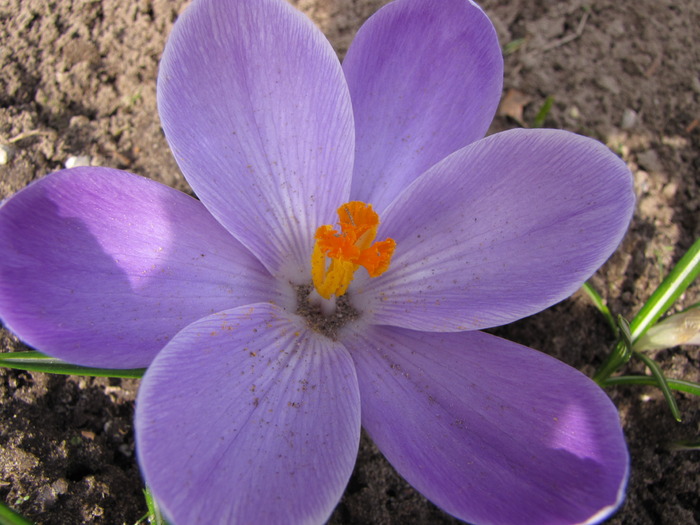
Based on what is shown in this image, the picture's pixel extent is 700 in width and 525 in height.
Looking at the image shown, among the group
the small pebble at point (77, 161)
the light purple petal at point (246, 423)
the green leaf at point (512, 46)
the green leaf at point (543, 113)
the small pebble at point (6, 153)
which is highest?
the green leaf at point (512, 46)

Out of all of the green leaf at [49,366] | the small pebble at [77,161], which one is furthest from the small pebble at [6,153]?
the green leaf at [49,366]

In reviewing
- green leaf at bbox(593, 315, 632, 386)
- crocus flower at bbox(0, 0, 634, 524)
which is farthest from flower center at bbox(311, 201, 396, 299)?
green leaf at bbox(593, 315, 632, 386)

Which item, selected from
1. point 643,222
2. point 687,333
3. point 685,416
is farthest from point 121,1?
point 685,416

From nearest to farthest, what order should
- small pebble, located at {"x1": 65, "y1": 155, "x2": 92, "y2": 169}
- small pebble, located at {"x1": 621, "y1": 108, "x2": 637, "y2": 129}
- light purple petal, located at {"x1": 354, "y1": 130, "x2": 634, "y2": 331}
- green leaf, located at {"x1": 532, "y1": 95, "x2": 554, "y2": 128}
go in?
light purple petal, located at {"x1": 354, "y1": 130, "x2": 634, "y2": 331} → small pebble, located at {"x1": 65, "y1": 155, "x2": 92, "y2": 169} → green leaf, located at {"x1": 532, "y1": 95, "x2": 554, "y2": 128} → small pebble, located at {"x1": 621, "y1": 108, "x2": 637, "y2": 129}

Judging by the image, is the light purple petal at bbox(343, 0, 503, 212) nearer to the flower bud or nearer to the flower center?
the flower center

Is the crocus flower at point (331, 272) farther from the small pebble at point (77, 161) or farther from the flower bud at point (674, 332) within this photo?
the small pebble at point (77, 161)

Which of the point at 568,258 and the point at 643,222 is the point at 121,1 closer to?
the point at 568,258
